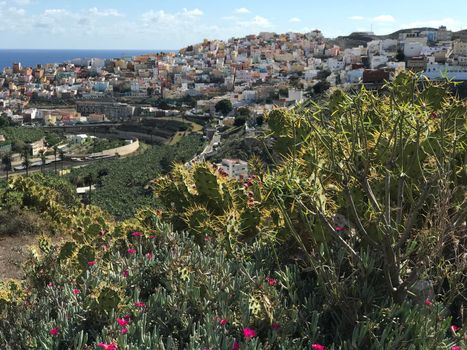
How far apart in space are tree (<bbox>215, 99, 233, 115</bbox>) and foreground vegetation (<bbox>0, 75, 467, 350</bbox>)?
177 feet

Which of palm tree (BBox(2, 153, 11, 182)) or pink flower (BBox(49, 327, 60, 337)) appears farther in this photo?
palm tree (BBox(2, 153, 11, 182))

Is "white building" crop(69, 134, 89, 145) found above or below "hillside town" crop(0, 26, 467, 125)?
below

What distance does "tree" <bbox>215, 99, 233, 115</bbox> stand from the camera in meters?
57.2

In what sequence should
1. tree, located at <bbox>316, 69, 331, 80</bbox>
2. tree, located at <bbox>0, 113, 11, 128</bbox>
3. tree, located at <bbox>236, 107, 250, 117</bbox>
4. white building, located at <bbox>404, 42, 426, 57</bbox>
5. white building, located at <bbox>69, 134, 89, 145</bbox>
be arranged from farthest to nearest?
tree, located at <bbox>316, 69, 331, 80</bbox>, tree, located at <bbox>0, 113, 11, 128</bbox>, white building, located at <bbox>404, 42, 426, 57</bbox>, white building, located at <bbox>69, 134, 89, 145</bbox>, tree, located at <bbox>236, 107, 250, 117</bbox>

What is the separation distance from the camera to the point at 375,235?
2.99m

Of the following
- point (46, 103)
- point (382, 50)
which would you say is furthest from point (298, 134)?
point (46, 103)

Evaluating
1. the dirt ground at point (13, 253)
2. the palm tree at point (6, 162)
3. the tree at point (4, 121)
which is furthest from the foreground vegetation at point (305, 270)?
the tree at point (4, 121)

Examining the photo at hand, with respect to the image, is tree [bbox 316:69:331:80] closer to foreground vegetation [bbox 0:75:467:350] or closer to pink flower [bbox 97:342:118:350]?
foreground vegetation [bbox 0:75:467:350]

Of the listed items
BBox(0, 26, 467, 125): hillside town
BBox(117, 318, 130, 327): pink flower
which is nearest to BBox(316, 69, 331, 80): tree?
BBox(0, 26, 467, 125): hillside town

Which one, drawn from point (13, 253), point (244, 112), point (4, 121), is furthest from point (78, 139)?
point (13, 253)

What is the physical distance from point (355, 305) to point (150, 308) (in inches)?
36.3

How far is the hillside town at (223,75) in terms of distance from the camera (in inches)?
2190

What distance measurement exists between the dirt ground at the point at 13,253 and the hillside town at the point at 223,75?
98.1ft

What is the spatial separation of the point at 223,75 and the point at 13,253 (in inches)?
3064
